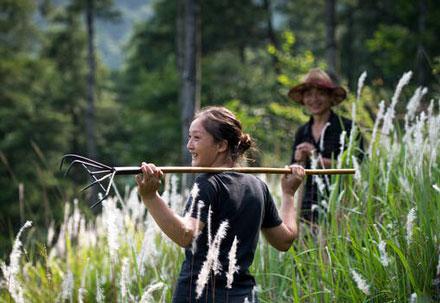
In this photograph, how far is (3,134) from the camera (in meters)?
21.8

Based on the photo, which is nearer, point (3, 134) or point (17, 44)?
point (3, 134)

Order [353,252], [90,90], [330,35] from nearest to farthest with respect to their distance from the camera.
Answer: [353,252]
[330,35]
[90,90]

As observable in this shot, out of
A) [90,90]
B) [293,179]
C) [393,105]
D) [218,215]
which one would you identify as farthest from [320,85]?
[90,90]

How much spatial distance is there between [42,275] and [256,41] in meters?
21.3

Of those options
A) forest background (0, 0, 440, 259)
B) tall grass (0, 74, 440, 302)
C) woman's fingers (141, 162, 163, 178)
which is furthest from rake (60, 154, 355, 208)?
forest background (0, 0, 440, 259)

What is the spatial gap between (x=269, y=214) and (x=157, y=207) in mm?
597

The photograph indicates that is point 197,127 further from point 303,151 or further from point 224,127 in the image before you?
point 303,151

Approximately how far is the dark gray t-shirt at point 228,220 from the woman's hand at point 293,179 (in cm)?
33

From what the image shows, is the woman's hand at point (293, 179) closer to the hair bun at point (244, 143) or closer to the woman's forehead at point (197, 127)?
the hair bun at point (244, 143)

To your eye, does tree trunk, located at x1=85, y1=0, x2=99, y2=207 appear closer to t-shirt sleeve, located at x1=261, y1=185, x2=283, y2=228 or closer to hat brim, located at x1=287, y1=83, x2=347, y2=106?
hat brim, located at x1=287, y1=83, x2=347, y2=106

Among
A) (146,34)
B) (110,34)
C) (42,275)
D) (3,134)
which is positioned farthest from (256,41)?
(110,34)

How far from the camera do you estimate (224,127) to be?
262 centimetres

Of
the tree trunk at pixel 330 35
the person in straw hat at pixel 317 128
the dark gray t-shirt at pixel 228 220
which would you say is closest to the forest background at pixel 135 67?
the tree trunk at pixel 330 35

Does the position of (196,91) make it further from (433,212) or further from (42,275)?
(433,212)
